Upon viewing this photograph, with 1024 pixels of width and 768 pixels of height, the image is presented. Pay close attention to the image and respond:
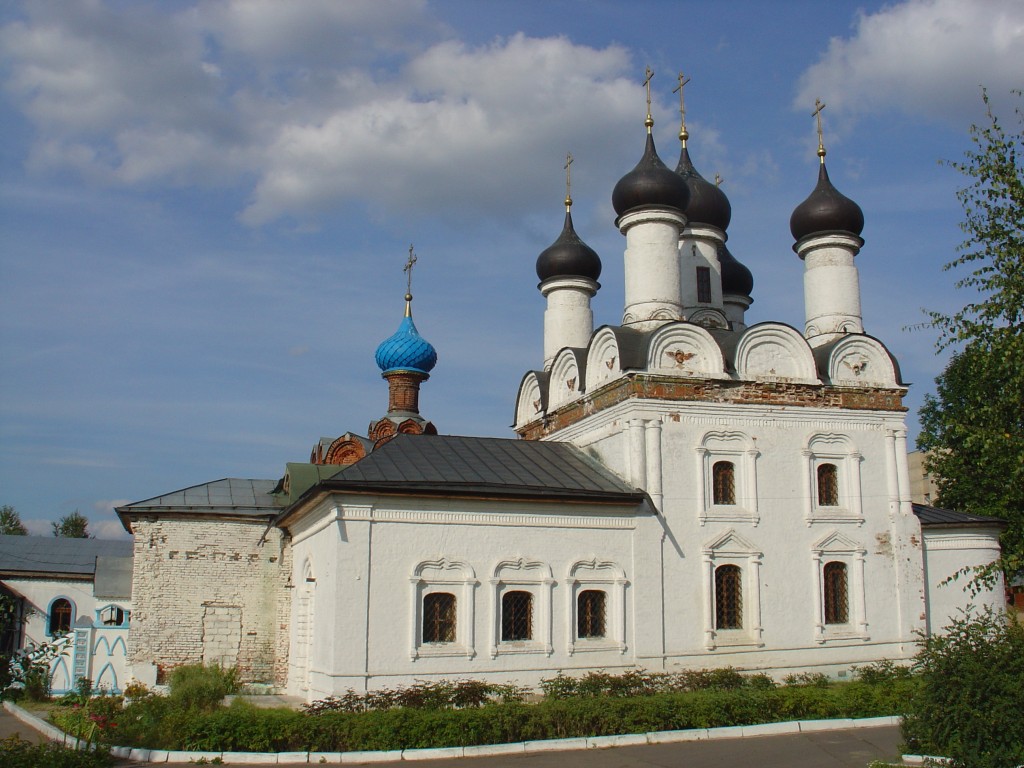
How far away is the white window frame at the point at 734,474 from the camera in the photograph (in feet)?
48.9

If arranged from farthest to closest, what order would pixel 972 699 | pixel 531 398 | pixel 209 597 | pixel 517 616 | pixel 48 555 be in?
pixel 48 555
pixel 531 398
pixel 209 597
pixel 517 616
pixel 972 699

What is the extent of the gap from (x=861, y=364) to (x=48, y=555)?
21.0 meters

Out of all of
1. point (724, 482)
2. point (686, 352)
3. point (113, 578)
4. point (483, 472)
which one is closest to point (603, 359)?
point (686, 352)

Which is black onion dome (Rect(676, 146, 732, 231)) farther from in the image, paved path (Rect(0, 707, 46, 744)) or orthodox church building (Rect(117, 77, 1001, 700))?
paved path (Rect(0, 707, 46, 744))

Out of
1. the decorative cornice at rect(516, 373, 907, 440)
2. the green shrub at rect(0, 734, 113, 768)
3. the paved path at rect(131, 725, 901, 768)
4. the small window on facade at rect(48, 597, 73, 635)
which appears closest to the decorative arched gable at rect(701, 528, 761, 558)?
the decorative cornice at rect(516, 373, 907, 440)

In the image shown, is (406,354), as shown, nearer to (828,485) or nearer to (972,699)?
(828,485)

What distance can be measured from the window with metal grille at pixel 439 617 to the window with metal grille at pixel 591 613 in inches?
73.4

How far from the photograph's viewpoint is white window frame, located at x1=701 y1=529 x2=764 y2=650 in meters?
14.4

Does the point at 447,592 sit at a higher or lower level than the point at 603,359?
lower

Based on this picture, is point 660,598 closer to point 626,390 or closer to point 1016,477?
point 626,390

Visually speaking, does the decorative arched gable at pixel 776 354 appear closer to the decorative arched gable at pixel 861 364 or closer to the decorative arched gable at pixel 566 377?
the decorative arched gable at pixel 861 364

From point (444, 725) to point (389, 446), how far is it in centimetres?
532

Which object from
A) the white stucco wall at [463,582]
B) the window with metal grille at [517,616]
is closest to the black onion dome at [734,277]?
the white stucco wall at [463,582]

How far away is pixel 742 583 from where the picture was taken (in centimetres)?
1491
